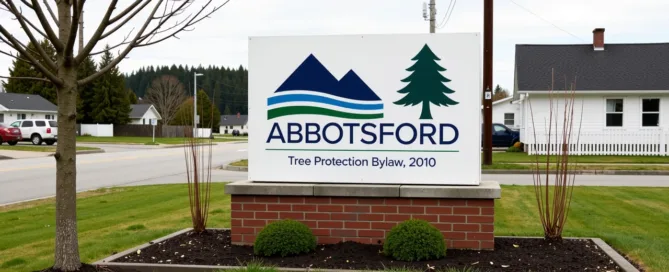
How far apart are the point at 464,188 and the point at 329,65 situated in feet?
6.54

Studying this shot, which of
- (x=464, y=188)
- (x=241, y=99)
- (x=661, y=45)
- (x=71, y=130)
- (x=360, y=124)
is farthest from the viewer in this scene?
(x=241, y=99)

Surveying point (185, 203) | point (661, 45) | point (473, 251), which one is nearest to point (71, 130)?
point (473, 251)

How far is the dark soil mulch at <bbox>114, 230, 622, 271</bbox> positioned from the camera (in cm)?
609

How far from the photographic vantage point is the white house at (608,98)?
28.2 m

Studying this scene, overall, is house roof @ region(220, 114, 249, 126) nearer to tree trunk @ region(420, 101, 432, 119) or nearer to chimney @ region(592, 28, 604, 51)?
chimney @ region(592, 28, 604, 51)

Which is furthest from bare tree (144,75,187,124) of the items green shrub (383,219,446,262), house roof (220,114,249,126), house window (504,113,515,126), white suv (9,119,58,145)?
green shrub (383,219,446,262)

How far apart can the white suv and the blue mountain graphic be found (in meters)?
40.7

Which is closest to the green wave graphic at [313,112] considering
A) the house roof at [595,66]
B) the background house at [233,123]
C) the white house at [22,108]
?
the house roof at [595,66]

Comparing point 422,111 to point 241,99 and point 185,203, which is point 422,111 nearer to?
point 185,203

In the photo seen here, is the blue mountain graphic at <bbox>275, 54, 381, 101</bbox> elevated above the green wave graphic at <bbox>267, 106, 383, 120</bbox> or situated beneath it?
elevated above

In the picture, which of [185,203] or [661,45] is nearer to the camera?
[185,203]

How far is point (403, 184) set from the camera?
707 centimetres

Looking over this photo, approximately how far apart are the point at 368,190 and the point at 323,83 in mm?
1325

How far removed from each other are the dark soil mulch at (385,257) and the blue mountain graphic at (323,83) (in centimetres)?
162
